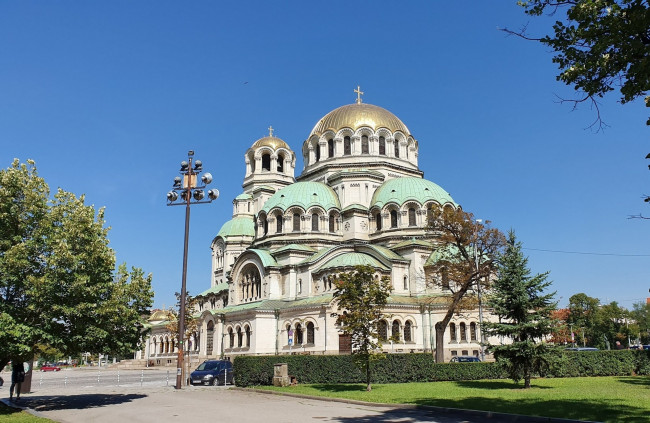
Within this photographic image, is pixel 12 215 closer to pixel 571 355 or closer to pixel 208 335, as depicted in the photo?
pixel 571 355

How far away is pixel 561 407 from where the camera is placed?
52.0 feet

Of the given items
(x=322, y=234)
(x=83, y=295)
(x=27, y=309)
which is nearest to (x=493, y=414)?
(x=83, y=295)

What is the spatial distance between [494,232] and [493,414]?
21467 mm

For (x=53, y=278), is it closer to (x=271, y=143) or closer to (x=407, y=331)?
(x=407, y=331)

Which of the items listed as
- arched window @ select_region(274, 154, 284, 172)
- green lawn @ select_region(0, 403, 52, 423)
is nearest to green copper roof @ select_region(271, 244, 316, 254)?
arched window @ select_region(274, 154, 284, 172)

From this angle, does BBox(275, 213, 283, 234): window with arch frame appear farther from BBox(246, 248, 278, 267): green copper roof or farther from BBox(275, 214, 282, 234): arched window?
BBox(246, 248, 278, 267): green copper roof

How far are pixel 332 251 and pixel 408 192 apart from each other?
9.26 meters

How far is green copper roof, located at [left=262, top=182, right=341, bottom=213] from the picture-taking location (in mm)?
52438

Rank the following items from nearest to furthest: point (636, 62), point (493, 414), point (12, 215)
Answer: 1. point (636, 62)
2. point (493, 414)
3. point (12, 215)

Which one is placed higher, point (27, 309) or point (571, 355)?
point (27, 309)

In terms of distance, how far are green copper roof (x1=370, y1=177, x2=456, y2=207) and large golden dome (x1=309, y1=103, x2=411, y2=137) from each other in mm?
7421

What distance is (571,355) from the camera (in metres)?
28.3

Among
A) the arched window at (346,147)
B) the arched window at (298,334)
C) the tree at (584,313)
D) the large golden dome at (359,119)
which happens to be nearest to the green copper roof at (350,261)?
the arched window at (298,334)

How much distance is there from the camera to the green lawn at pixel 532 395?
14.9 metres
